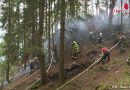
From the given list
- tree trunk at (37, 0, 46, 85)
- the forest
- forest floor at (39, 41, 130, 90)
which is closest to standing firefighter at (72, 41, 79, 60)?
the forest

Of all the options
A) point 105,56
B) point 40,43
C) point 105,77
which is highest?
point 40,43

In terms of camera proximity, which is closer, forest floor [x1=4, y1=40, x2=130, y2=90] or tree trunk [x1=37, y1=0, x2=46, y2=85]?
forest floor [x1=4, y1=40, x2=130, y2=90]

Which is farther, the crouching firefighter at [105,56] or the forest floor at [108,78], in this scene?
the crouching firefighter at [105,56]

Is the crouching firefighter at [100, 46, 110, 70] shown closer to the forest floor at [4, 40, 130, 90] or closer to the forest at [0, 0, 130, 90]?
the forest floor at [4, 40, 130, 90]

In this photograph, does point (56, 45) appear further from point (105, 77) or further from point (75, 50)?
point (105, 77)

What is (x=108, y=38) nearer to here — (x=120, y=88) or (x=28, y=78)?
(x=28, y=78)

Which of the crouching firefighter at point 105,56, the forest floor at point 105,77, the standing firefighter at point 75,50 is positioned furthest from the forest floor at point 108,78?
the standing firefighter at point 75,50

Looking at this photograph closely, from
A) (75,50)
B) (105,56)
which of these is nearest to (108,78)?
(105,56)

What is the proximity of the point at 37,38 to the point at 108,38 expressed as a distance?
11488 mm

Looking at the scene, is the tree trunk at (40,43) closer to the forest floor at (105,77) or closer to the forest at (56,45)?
the forest at (56,45)

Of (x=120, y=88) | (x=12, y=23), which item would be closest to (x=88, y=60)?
(x=120, y=88)

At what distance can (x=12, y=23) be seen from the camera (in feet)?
117

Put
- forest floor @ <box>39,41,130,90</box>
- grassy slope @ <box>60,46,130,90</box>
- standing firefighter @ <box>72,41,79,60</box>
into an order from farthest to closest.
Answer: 1. standing firefighter @ <box>72,41,79,60</box>
2. grassy slope @ <box>60,46,130,90</box>
3. forest floor @ <box>39,41,130,90</box>

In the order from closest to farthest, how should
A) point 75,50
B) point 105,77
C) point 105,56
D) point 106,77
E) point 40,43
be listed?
point 106,77 → point 105,77 → point 40,43 → point 105,56 → point 75,50
